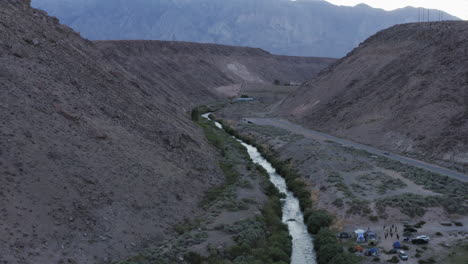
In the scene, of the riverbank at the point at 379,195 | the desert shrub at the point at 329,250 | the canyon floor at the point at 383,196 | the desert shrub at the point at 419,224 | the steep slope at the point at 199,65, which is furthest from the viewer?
the steep slope at the point at 199,65


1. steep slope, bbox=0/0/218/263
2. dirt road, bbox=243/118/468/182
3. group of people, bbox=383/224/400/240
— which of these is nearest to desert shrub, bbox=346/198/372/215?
group of people, bbox=383/224/400/240

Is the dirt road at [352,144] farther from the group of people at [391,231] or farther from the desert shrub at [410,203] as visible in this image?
the group of people at [391,231]

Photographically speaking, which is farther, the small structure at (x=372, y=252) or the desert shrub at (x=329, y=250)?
the small structure at (x=372, y=252)

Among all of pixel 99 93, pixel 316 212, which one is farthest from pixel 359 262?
pixel 99 93

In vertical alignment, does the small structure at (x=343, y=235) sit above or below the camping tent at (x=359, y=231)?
below

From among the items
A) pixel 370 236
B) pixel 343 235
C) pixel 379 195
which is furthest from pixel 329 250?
pixel 379 195

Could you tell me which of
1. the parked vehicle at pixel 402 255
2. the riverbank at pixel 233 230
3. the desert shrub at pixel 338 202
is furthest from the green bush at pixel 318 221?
the parked vehicle at pixel 402 255

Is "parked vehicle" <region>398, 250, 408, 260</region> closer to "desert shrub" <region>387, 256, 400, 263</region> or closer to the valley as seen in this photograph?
the valley
